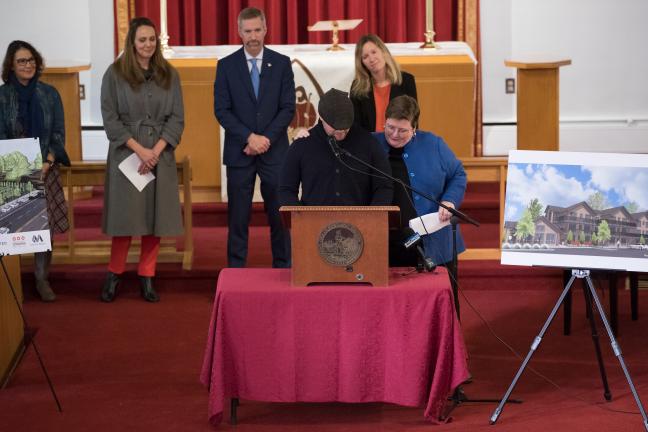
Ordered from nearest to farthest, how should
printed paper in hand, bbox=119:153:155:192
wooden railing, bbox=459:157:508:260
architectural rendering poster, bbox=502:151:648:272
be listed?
architectural rendering poster, bbox=502:151:648:272
printed paper in hand, bbox=119:153:155:192
wooden railing, bbox=459:157:508:260

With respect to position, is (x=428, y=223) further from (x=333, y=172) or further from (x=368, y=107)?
(x=368, y=107)

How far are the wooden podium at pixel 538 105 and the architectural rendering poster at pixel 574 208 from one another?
297cm

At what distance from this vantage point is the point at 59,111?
659cm

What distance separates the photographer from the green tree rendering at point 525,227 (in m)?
4.45

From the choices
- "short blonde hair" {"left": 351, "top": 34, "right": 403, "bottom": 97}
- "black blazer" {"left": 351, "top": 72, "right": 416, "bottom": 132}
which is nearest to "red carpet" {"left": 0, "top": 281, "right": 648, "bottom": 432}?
"black blazer" {"left": 351, "top": 72, "right": 416, "bottom": 132}

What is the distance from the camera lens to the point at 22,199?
480 cm

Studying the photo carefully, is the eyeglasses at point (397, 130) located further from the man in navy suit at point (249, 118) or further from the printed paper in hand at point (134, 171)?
the printed paper in hand at point (134, 171)

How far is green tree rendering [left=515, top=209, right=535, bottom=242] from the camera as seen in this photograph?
445 cm

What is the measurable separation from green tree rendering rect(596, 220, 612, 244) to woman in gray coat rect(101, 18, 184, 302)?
116 inches

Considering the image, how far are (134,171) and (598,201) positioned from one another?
3.05 metres

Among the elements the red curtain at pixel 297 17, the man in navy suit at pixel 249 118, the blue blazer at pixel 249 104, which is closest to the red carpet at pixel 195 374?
the man in navy suit at pixel 249 118

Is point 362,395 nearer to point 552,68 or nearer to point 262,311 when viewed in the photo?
point 262,311

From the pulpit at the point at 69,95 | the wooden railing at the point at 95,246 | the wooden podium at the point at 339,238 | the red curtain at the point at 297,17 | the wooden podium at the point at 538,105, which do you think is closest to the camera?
the wooden podium at the point at 339,238

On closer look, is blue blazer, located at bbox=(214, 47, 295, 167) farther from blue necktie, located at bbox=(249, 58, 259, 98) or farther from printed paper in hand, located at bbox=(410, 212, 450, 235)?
printed paper in hand, located at bbox=(410, 212, 450, 235)
